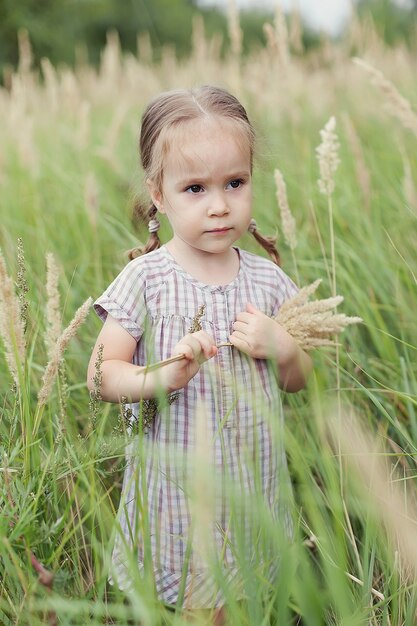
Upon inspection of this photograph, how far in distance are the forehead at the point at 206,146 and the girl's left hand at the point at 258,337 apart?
0.92ft

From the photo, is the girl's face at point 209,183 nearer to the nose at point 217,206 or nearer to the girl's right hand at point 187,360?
the nose at point 217,206

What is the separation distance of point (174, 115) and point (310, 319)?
1.55 ft

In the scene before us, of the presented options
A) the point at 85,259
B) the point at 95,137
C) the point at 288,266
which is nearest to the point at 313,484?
the point at 288,266

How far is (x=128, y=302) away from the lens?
4.29 ft

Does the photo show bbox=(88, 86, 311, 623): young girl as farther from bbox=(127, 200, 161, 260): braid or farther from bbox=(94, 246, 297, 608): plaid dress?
bbox=(127, 200, 161, 260): braid

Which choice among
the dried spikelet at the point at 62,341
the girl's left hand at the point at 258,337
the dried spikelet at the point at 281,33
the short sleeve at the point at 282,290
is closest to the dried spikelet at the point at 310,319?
the girl's left hand at the point at 258,337

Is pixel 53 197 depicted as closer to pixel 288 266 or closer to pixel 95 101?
pixel 288 266

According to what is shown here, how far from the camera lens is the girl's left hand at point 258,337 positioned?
1.26 m

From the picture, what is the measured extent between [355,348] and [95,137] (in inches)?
106

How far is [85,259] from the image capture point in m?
2.11

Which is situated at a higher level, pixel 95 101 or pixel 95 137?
pixel 95 101

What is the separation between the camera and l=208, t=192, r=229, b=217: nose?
1.26 m

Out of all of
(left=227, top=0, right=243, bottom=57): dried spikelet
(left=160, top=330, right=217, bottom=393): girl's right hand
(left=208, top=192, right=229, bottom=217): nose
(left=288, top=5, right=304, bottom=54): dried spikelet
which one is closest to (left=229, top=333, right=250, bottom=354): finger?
(left=160, top=330, right=217, bottom=393): girl's right hand

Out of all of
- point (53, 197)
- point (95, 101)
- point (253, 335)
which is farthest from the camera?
point (95, 101)
